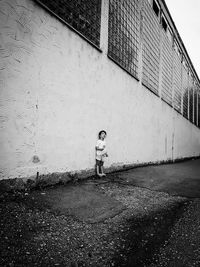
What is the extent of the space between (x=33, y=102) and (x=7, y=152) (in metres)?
1.04

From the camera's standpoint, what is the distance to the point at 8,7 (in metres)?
3.60

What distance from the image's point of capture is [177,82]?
15.6 metres

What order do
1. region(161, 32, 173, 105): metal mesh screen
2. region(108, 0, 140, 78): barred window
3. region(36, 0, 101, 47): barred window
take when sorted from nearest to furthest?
region(36, 0, 101, 47): barred window < region(108, 0, 140, 78): barred window < region(161, 32, 173, 105): metal mesh screen

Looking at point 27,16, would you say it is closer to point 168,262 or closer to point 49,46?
point 49,46

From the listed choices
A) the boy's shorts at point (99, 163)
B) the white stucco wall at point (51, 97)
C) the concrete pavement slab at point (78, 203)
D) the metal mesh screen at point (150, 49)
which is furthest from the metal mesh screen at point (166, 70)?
the concrete pavement slab at point (78, 203)

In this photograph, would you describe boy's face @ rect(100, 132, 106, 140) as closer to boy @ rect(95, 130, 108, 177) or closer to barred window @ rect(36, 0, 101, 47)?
boy @ rect(95, 130, 108, 177)

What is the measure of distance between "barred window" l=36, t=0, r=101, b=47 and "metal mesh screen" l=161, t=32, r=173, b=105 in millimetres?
7021

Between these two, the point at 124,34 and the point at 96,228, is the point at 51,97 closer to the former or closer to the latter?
the point at 96,228

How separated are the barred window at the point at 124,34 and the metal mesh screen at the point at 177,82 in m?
7.23

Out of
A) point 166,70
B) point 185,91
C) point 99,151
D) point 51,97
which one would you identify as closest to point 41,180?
point 51,97

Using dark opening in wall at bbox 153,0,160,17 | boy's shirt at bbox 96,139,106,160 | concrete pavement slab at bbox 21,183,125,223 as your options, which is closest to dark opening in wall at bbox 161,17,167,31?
dark opening in wall at bbox 153,0,160,17

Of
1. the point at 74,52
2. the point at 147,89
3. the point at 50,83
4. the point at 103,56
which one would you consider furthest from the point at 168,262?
the point at 147,89

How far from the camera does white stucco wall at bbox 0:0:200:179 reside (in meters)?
3.66

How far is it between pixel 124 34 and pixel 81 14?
8.51 feet
